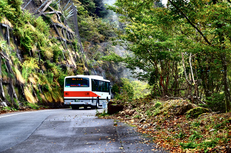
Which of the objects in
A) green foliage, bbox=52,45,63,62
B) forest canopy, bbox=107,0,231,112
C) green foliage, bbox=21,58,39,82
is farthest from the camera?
green foliage, bbox=52,45,63,62

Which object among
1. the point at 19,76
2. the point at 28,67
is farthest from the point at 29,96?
the point at 28,67

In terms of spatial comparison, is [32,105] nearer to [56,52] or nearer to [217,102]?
[56,52]

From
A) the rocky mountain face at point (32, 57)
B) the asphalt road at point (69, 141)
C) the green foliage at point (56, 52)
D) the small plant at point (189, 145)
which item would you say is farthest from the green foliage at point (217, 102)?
the green foliage at point (56, 52)

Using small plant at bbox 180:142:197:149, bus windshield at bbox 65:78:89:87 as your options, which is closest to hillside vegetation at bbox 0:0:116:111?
bus windshield at bbox 65:78:89:87

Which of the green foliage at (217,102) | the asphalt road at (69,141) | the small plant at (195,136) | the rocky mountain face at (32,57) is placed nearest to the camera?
the asphalt road at (69,141)

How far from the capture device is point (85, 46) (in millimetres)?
49594

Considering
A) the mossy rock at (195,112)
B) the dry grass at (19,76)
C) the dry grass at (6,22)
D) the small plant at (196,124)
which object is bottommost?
the small plant at (196,124)

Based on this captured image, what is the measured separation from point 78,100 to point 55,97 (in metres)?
5.42

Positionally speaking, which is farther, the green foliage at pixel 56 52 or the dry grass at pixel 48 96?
the green foliage at pixel 56 52

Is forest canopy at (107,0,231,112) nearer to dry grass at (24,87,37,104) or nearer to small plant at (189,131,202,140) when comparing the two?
small plant at (189,131,202,140)

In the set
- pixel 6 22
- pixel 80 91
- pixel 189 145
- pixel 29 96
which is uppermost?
pixel 6 22

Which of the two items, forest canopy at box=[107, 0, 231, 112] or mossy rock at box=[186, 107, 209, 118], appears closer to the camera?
forest canopy at box=[107, 0, 231, 112]

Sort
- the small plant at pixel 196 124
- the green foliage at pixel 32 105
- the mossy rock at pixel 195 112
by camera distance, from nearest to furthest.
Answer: the small plant at pixel 196 124
the mossy rock at pixel 195 112
the green foliage at pixel 32 105

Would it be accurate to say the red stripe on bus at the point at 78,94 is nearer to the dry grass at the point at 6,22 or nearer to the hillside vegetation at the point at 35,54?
the hillside vegetation at the point at 35,54
